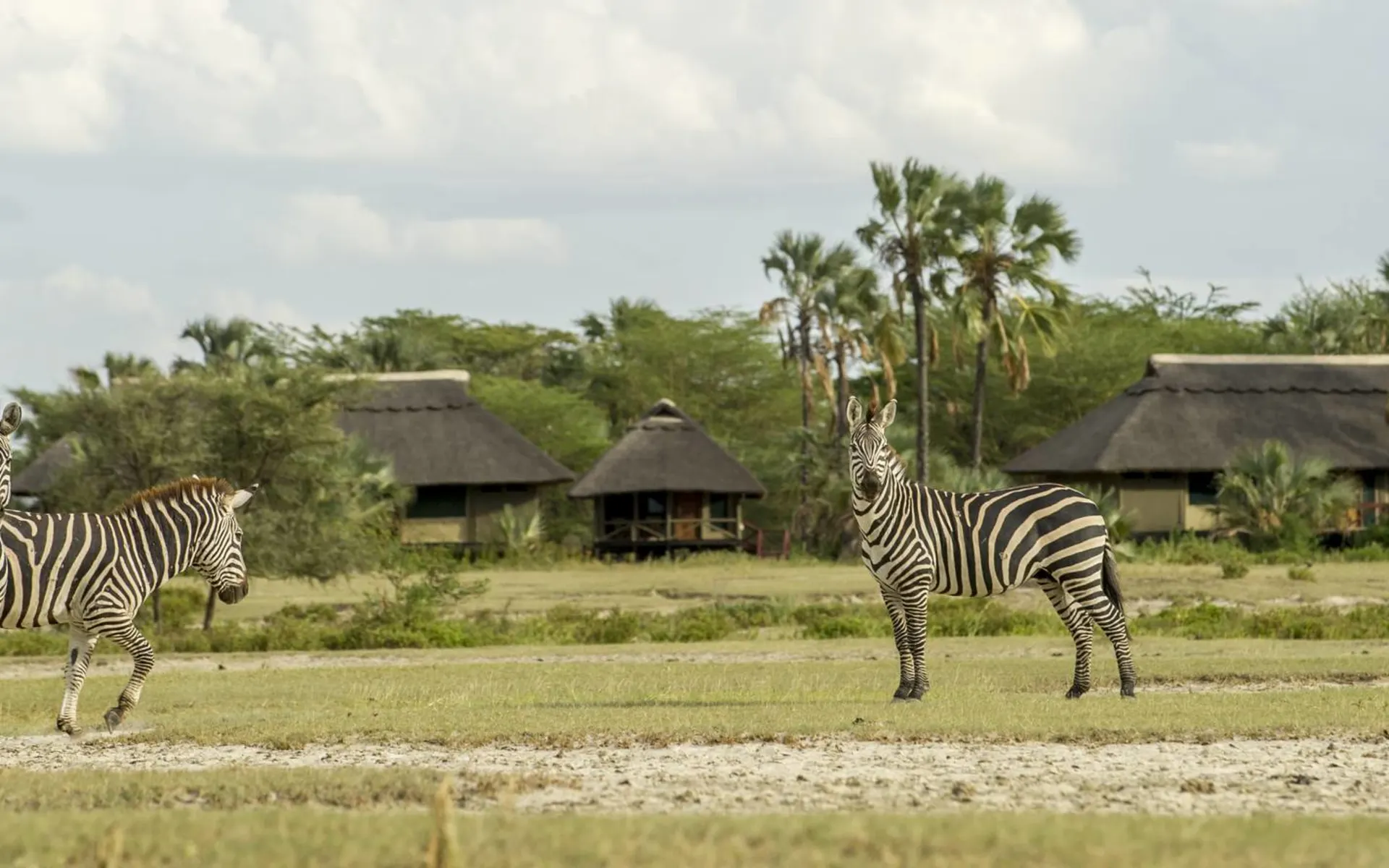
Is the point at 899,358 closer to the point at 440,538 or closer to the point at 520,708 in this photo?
the point at 440,538

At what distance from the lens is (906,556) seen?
15.8 metres

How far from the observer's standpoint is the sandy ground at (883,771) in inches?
406

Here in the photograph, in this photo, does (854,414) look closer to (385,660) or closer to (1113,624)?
(1113,624)

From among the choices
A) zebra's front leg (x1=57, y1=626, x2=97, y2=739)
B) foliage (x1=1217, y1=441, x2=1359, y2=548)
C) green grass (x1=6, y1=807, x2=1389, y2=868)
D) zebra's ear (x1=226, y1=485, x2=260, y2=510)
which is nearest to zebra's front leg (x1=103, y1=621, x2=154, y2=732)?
zebra's front leg (x1=57, y1=626, x2=97, y2=739)

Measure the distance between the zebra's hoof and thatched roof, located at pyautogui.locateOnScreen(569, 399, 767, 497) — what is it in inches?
1395

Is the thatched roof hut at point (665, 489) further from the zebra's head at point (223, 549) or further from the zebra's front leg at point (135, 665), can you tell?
the zebra's front leg at point (135, 665)

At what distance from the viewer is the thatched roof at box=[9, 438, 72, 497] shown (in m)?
49.0

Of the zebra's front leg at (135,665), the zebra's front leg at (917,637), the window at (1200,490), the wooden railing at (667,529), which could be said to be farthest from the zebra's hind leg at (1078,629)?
the window at (1200,490)

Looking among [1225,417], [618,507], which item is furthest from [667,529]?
[1225,417]

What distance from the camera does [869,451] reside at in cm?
1545

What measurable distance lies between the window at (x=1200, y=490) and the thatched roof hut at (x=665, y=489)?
11414mm

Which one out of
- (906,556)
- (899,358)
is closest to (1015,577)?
(906,556)

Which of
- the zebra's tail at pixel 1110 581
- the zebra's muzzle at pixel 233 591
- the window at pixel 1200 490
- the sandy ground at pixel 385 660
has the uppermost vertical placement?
the window at pixel 1200 490

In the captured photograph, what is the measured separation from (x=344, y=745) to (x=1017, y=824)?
19.5ft
